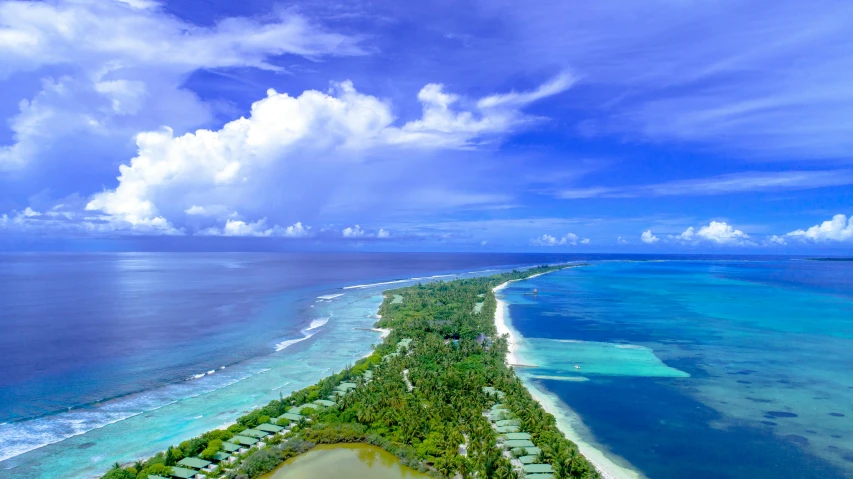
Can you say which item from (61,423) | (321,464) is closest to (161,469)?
(321,464)

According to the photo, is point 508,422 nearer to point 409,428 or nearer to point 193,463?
point 409,428

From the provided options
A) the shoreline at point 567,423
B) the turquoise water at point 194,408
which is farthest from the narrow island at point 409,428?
the turquoise water at point 194,408

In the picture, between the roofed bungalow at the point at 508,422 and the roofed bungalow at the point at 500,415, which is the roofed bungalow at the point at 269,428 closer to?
the roofed bungalow at the point at 500,415

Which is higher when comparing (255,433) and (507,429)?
(507,429)

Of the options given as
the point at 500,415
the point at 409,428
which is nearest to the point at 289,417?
the point at 409,428

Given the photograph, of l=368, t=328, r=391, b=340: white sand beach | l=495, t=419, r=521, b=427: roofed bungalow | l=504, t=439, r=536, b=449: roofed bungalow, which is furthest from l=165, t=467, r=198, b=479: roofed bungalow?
l=368, t=328, r=391, b=340: white sand beach

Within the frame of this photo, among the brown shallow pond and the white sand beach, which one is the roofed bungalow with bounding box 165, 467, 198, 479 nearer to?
the brown shallow pond

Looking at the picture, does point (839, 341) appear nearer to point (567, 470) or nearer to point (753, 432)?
→ point (753, 432)
